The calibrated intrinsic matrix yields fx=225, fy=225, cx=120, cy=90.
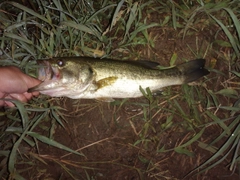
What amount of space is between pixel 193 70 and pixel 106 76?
1155mm

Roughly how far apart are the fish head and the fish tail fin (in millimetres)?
1226

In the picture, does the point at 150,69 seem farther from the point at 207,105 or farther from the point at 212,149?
the point at 212,149

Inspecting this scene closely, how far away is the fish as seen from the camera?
8.73 feet

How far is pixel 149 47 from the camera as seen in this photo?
3314 mm

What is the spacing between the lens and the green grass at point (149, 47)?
9.92 ft

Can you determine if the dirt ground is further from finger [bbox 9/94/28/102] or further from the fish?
finger [bbox 9/94/28/102]

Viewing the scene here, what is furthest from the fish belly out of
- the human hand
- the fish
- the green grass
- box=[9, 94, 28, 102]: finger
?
box=[9, 94, 28, 102]: finger

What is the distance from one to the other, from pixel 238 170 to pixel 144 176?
1.23 metres

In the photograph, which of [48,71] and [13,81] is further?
[13,81]

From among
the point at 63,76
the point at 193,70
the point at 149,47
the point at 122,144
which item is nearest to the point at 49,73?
the point at 63,76

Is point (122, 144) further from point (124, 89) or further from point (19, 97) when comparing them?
point (19, 97)

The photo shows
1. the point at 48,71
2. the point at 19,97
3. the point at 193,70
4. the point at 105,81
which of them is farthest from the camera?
the point at 19,97

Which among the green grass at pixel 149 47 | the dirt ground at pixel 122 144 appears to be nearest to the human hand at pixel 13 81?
the green grass at pixel 149 47

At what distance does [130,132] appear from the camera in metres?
3.16
